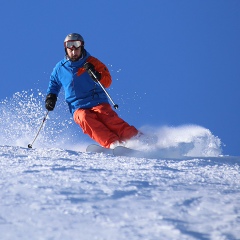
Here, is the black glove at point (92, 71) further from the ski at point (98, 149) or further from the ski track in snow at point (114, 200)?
the ski track in snow at point (114, 200)

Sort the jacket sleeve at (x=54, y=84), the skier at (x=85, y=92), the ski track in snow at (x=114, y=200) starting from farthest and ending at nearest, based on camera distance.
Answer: the jacket sleeve at (x=54, y=84)
the skier at (x=85, y=92)
the ski track in snow at (x=114, y=200)

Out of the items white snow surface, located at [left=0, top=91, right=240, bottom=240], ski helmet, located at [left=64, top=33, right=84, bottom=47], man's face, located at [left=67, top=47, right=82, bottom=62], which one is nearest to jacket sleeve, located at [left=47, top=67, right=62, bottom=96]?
man's face, located at [left=67, top=47, right=82, bottom=62]

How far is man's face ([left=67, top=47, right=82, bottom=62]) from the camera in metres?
6.56

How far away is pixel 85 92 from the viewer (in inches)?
259

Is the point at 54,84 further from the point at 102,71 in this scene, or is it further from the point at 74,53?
the point at 102,71

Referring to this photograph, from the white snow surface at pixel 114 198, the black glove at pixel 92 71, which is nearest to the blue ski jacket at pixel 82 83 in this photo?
the black glove at pixel 92 71

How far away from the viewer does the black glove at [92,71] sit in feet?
20.5

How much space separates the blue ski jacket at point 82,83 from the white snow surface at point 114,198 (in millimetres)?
1842

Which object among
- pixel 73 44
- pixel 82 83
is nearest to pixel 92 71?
pixel 82 83

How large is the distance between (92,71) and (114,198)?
136 inches

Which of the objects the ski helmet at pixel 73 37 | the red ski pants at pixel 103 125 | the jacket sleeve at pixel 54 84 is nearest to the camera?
the red ski pants at pixel 103 125

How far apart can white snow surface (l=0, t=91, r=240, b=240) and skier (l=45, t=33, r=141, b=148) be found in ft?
4.63

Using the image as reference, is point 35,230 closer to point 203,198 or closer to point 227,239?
point 227,239

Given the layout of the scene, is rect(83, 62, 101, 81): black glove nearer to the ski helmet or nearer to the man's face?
the man's face
